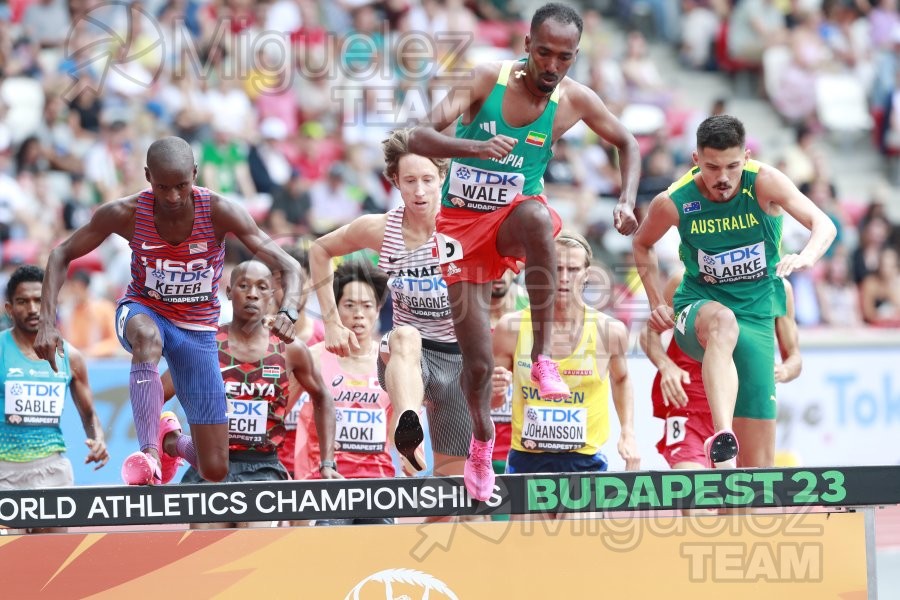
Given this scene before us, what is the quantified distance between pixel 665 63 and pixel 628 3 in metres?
1.01

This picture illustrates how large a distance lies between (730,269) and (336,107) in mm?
8274

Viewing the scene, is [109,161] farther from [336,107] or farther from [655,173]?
[655,173]

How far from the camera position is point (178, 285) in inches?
274

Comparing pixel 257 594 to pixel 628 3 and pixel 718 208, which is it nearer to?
pixel 718 208

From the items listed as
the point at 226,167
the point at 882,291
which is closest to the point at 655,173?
the point at 882,291

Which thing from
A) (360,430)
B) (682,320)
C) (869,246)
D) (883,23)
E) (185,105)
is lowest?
(360,430)

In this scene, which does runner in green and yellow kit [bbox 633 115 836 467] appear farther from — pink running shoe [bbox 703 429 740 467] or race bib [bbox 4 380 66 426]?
race bib [bbox 4 380 66 426]

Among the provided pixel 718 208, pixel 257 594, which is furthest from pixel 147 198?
pixel 718 208

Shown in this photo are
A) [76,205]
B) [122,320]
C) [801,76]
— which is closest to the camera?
[122,320]

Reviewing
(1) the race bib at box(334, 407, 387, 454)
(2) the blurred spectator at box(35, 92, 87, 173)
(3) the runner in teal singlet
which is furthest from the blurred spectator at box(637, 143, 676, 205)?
(3) the runner in teal singlet

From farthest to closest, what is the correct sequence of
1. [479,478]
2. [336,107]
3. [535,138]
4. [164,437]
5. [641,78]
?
[641,78] < [336,107] < [164,437] < [535,138] < [479,478]

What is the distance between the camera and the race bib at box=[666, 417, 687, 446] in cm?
798

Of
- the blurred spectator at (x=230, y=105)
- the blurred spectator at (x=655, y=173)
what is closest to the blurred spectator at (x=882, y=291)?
the blurred spectator at (x=655, y=173)

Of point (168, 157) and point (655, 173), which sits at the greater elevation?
point (655, 173)
